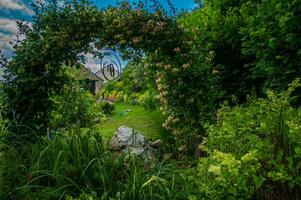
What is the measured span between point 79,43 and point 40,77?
0.85 meters

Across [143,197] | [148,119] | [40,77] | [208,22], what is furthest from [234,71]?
[143,197]

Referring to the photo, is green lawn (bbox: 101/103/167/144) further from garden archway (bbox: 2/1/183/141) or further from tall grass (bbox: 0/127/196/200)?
tall grass (bbox: 0/127/196/200)

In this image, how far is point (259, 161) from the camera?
3.57 metres

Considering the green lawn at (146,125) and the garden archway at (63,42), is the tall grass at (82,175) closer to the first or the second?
the garden archway at (63,42)

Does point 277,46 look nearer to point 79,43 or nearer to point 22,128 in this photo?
point 79,43

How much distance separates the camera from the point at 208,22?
326 inches

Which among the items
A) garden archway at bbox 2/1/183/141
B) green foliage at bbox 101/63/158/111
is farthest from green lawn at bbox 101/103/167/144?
garden archway at bbox 2/1/183/141

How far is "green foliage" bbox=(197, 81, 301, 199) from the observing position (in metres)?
3.15

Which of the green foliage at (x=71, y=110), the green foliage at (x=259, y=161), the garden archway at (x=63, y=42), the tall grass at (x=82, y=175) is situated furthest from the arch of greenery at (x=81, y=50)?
the green foliage at (x=259, y=161)

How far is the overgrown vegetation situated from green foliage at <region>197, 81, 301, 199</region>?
0.6 inches

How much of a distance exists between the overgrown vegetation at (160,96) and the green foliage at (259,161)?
0.02 metres

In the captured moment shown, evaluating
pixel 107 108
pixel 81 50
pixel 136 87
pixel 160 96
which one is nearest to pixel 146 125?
pixel 160 96

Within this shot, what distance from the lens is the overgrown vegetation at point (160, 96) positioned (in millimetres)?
4164

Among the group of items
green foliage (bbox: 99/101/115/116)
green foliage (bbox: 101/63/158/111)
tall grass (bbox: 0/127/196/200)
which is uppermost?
green foliage (bbox: 101/63/158/111)
